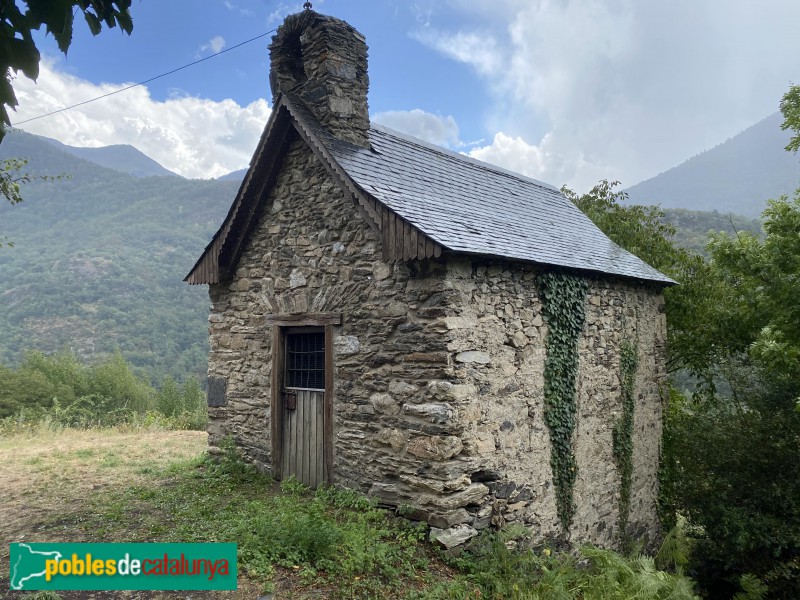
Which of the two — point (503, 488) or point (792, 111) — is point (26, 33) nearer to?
point (503, 488)

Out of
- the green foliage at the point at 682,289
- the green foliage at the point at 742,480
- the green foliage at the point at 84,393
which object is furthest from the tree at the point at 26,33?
the green foliage at the point at 84,393

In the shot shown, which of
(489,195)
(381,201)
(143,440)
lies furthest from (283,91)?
(143,440)

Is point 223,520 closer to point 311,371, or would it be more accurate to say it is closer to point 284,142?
point 311,371

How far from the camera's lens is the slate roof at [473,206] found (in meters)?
6.44

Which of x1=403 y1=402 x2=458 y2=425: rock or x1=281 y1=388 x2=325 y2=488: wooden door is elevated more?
x1=403 y1=402 x2=458 y2=425: rock

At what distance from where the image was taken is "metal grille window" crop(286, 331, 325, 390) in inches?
295

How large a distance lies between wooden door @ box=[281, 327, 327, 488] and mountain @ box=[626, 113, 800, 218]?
Answer: 102 meters

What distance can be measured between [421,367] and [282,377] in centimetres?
249

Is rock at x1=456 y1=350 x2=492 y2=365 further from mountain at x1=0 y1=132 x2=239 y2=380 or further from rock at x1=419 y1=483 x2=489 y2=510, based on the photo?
mountain at x1=0 y1=132 x2=239 y2=380

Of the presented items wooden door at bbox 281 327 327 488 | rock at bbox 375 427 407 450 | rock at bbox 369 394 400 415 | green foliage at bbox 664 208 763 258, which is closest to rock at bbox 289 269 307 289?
wooden door at bbox 281 327 327 488

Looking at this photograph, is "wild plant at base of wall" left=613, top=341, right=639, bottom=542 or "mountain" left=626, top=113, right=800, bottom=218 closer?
"wild plant at base of wall" left=613, top=341, right=639, bottom=542

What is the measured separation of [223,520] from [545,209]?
724 centimetres

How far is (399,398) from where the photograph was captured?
631 centimetres

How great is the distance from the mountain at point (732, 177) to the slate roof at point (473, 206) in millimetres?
98002
